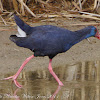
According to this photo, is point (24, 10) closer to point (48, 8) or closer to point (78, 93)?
point (48, 8)

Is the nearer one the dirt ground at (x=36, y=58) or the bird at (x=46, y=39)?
the bird at (x=46, y=39)

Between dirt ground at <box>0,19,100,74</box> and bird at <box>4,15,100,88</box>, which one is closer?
bird at <box>4,15,100,88</box>

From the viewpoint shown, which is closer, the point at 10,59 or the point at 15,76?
the point at 15,76

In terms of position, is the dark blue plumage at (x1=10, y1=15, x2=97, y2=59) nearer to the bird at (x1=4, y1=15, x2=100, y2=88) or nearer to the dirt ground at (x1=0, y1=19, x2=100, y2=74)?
the bird at (x1=4, y1=15, x2=100, y2=88)

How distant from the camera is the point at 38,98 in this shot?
422 cm

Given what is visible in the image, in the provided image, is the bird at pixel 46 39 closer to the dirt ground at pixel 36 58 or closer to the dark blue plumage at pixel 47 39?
the dark blue plumage at pixel 47 39

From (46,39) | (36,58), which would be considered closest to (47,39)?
(46,39)

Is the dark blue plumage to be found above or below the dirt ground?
above

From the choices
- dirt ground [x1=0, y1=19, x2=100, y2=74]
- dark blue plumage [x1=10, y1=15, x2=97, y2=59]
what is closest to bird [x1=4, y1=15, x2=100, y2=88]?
dark blue plumage [x1=10, y1=15, x2=97, y2=59]

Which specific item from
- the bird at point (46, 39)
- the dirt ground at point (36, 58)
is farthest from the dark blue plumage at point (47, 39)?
the dirt ground at point (36, 58)

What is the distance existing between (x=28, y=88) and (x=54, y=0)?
4137 mm

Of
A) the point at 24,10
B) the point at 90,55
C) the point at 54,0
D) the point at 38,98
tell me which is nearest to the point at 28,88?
the point at 38,98

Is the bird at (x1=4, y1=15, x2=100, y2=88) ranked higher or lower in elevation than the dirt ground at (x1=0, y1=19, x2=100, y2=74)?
higher

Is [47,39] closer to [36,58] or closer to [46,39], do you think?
[46,39]
